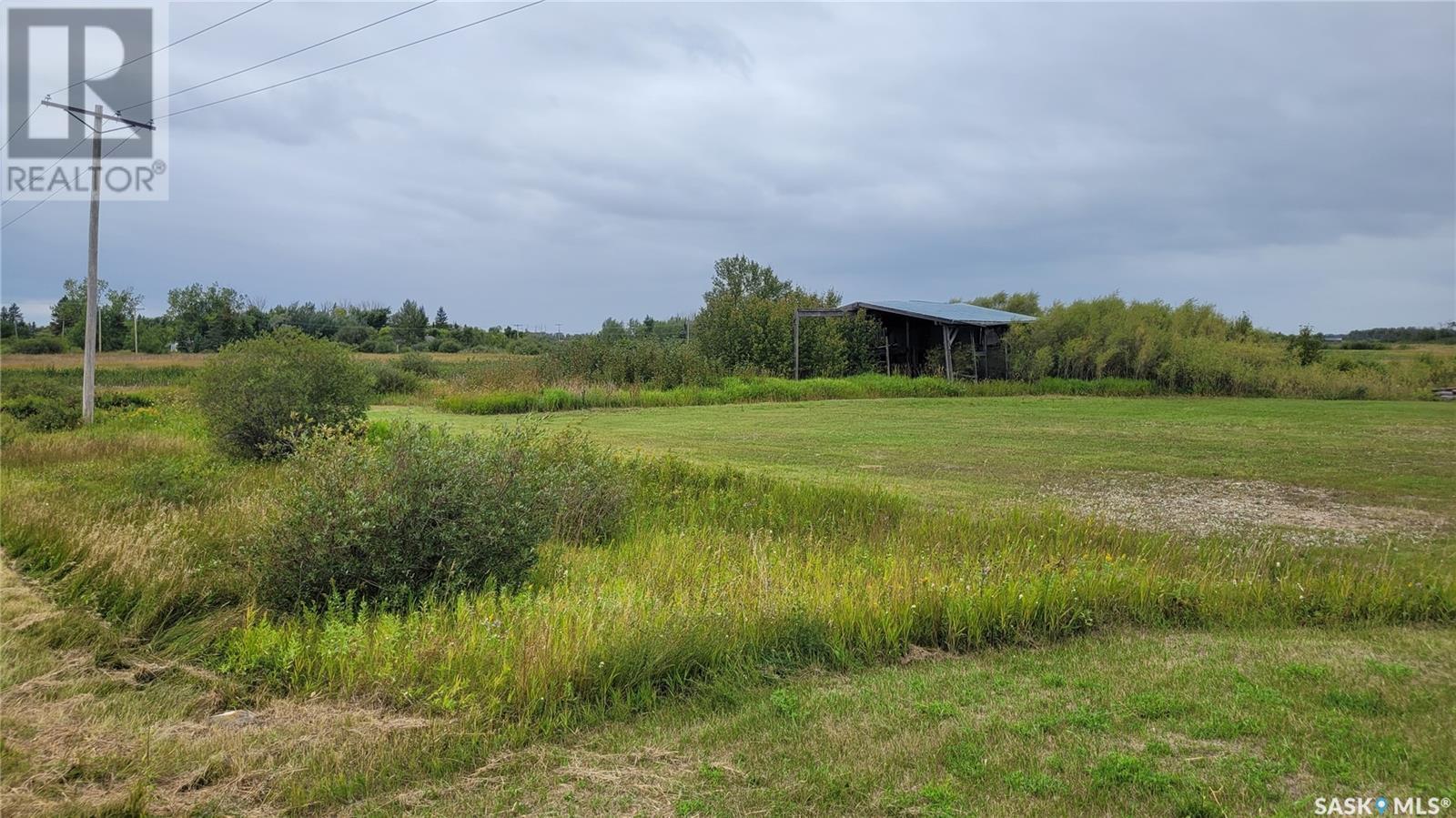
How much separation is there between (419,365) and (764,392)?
1892 cm

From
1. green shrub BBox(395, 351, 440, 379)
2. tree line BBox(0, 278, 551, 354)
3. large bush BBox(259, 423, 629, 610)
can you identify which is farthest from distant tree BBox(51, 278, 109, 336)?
large bush BBox(259, 423, 629, 610)

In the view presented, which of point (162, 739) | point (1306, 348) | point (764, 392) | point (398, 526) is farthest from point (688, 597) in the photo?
point (1306, 348)

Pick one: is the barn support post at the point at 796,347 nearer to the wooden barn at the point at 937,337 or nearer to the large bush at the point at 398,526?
the wooden barn at the point at 937,337

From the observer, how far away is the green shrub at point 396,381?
3067 cm

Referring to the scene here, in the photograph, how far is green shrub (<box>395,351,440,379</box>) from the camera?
3741 centimetres

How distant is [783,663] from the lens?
4.99m

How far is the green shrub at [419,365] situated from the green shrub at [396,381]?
4419 millimetres

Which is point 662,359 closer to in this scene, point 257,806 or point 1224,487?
point 1224,487

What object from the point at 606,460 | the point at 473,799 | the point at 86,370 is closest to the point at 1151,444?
the point at 606,460

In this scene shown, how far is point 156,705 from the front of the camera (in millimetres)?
4395

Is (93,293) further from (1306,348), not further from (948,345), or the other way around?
(1306,348)

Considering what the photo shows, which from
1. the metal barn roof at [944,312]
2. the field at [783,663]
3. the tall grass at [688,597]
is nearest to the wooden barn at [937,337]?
the metal barn roof at [944,312]

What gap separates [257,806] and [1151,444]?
14047mm

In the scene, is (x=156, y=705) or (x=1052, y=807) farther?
(x=156, y=705)
